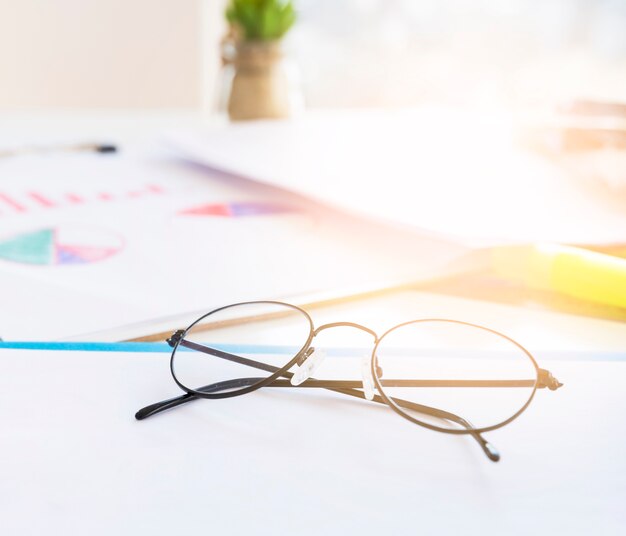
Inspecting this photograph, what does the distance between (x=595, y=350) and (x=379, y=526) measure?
19cm

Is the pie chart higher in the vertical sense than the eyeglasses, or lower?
lower

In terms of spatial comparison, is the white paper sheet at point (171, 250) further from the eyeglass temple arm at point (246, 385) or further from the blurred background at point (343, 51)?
the blurred background at point (343, 51)

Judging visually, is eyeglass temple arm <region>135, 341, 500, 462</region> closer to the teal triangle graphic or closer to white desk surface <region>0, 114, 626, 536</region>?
white desk surface <region>0, 114, 626, 536</region>

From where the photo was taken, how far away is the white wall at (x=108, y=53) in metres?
1.85

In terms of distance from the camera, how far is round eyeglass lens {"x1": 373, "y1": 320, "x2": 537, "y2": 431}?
0.28m

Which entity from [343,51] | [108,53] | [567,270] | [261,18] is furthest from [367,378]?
[343,51]

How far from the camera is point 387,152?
763 millimetres

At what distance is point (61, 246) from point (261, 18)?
0.74m

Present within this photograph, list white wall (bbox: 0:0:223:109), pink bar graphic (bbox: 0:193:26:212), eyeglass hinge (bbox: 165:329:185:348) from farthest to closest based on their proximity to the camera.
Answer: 1. white wall (bbox: 0:0:223:109)
2. pink bar graphic (bbox: 0:193:26:212)
3. eyeglass hinge (bbox: 165:329:185:348)

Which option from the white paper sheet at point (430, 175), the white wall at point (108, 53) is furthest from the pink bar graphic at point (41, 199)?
the white wall at point (108, 53)

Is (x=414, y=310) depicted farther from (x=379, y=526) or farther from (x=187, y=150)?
(x=187, y=150)

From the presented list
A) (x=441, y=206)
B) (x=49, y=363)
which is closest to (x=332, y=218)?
(x=441, y=206)

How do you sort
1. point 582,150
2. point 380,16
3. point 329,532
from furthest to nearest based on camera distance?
1. point 380,16
2. point 582,150
3. point 329,532

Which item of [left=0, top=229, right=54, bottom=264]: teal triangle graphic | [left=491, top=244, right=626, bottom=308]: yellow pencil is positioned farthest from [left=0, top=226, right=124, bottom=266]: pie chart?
[left=491, top=244, right=626, bottom=308]: yellow pencil
